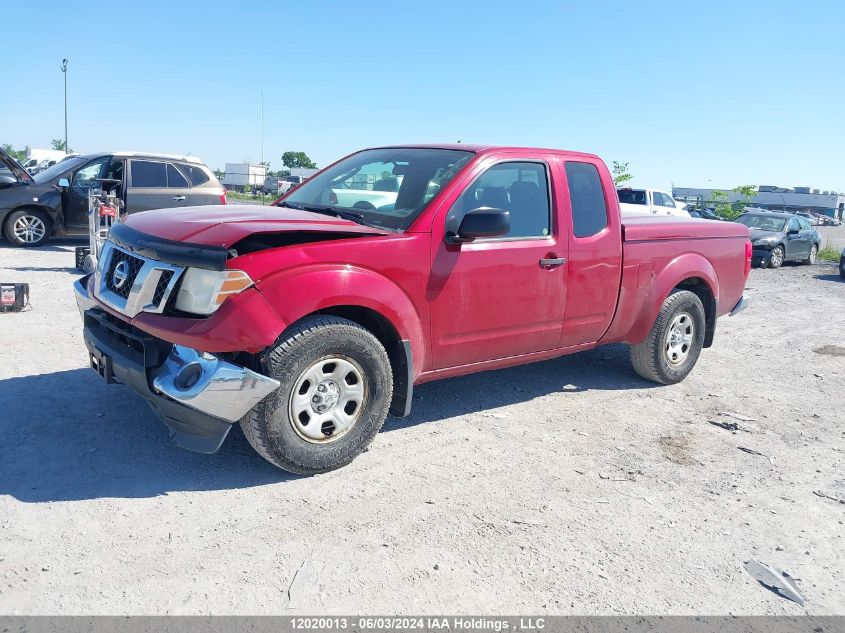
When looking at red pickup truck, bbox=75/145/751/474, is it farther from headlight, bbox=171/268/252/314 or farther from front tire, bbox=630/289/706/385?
front tire, bbox=630/289/706/385

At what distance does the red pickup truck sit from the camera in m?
3.44

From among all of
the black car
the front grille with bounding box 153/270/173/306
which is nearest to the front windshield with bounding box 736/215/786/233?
the black car

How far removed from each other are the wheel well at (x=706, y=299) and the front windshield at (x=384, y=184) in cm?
284

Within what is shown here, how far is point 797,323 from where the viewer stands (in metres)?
9.68

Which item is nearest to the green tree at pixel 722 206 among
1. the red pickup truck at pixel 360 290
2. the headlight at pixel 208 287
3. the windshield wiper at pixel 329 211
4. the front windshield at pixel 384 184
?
the red pickup truck at pixel 360 290

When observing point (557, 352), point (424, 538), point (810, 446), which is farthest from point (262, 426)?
point (810, 446)

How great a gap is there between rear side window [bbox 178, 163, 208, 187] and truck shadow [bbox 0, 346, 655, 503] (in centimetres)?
724

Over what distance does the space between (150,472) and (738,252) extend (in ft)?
18.3

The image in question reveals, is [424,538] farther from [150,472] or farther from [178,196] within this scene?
[178,196]

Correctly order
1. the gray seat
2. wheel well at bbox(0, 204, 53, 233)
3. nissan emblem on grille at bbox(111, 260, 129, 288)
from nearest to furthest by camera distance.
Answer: nissan emblem on grille at bbox(111, 260, 129, 288), the gray seat, wheel well at bbox(0, 204, 53, 233)

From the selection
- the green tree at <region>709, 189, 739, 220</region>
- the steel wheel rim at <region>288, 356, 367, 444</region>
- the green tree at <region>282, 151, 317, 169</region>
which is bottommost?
the steel wheel rim at <region>288, 356, 367, 444</region>

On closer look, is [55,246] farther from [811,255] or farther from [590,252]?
[811,255]

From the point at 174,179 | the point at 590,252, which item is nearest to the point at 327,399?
the point at 590,252

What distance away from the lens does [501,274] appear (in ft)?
14.8
